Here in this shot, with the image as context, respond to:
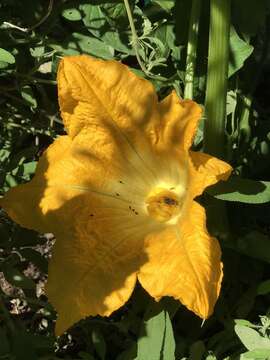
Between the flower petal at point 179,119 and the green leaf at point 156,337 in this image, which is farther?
the green leaf at point 156,337

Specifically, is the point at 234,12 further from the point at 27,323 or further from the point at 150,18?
the point at 27,323

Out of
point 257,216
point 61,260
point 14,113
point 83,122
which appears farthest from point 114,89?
point 14,113

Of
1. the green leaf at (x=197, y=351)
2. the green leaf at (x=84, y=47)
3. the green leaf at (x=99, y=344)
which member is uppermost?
the green leaf at (x=84, y=47)

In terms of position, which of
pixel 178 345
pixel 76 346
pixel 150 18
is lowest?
pixel 76 346

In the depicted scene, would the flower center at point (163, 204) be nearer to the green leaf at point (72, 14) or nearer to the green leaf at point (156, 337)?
the green leaf at point (156, 337)

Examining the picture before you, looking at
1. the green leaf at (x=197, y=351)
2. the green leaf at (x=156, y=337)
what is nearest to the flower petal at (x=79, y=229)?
the green leaf at (x=156, y=337)

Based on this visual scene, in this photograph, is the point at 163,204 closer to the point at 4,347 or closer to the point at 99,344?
the point at 99,344
